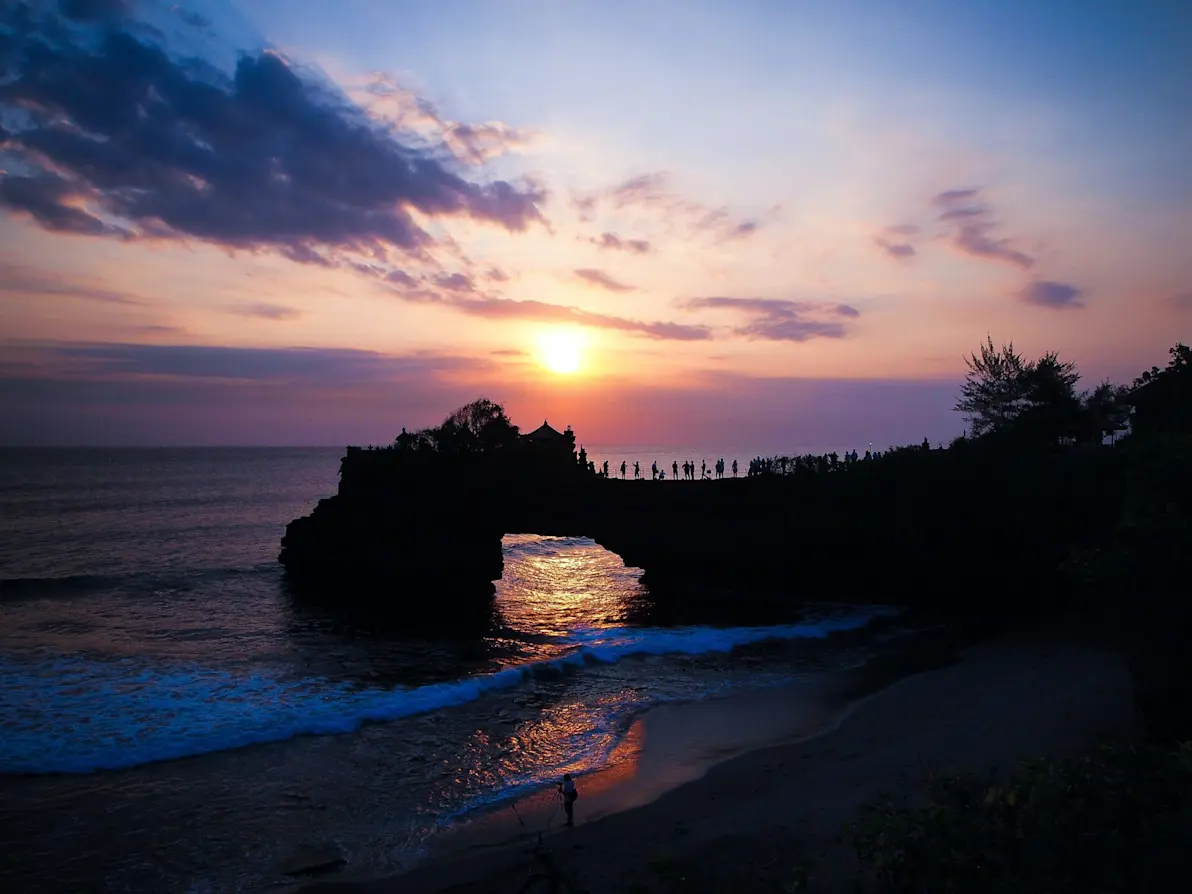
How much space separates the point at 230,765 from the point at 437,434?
110ft

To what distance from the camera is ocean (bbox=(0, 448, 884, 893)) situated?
436 inches

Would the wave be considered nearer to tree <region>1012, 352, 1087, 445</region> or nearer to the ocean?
the ocean

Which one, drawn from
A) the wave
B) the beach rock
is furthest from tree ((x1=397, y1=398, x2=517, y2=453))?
the beach rock

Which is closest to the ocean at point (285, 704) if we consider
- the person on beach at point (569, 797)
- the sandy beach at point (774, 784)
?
the sandy beach at point (774, 784)

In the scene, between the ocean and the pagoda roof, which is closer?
the ocean

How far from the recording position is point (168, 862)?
10.3 m

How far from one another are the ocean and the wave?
77mm

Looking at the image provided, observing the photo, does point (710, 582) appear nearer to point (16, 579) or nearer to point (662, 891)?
point (662, 891)

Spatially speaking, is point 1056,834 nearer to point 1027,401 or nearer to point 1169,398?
point 1169,398

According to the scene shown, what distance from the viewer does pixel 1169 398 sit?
1338 cm

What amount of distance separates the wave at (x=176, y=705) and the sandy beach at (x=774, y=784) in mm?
5877

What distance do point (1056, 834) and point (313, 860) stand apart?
9791 millimetres

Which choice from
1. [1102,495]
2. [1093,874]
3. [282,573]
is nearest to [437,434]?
[282,573]

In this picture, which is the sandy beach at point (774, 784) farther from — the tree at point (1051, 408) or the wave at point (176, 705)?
the tree at point (1051, 408)
